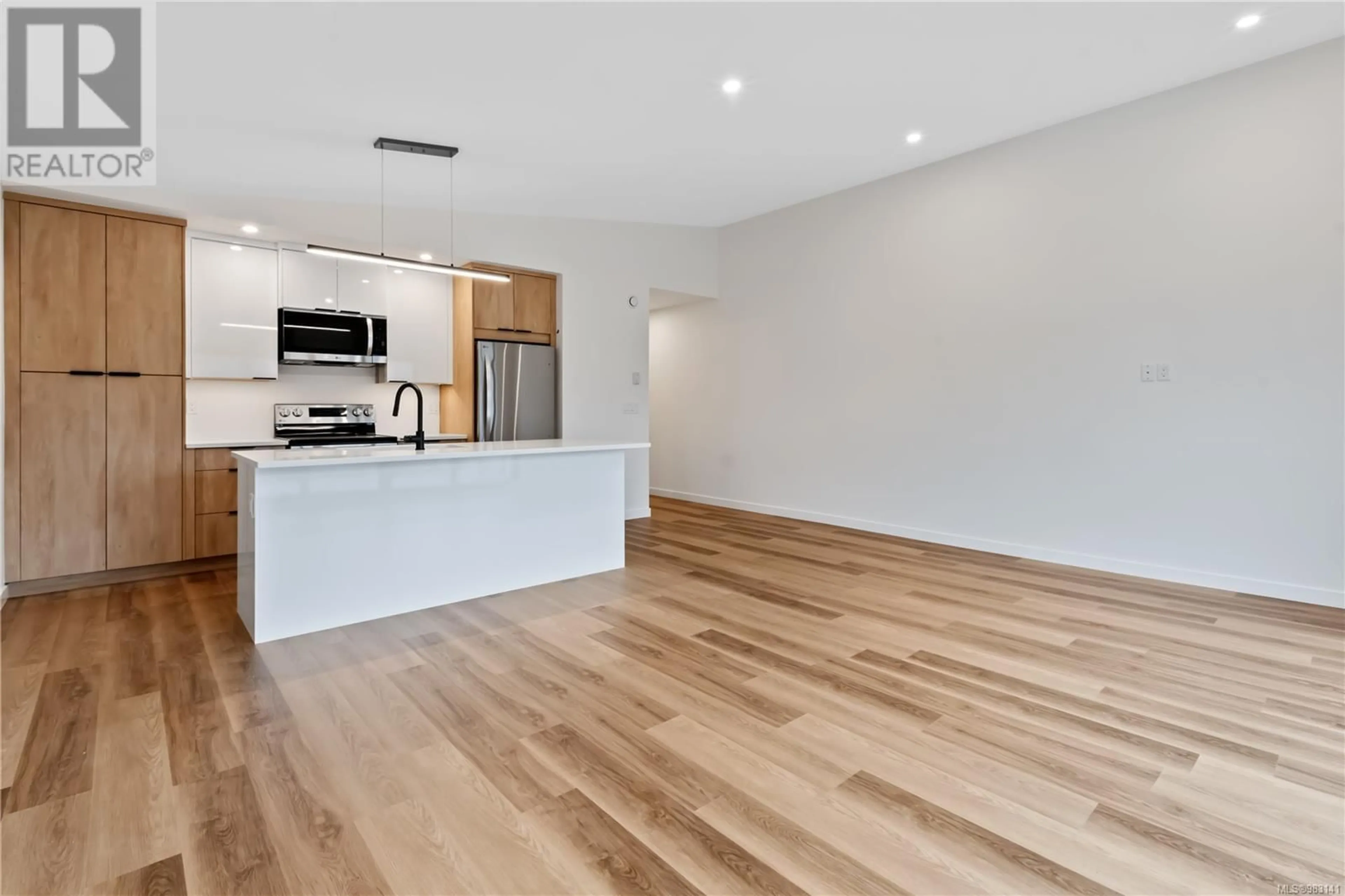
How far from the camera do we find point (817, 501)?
6125mm

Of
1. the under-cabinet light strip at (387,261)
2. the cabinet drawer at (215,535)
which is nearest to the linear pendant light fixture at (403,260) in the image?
the under-cabinet light strip at (387,261)

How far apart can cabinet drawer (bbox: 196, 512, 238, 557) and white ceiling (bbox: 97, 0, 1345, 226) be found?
2.15m

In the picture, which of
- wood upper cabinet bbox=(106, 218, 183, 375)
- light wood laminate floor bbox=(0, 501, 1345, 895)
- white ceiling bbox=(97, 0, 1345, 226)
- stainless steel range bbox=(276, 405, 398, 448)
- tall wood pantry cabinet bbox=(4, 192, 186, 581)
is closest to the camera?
light wood laminate floor bbox=(0, 501, 1345, 895)

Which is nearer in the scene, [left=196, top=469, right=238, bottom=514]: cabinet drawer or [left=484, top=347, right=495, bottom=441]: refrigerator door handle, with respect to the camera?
[left=196, top=469, right=238, bottom=514]: cabinet drawer

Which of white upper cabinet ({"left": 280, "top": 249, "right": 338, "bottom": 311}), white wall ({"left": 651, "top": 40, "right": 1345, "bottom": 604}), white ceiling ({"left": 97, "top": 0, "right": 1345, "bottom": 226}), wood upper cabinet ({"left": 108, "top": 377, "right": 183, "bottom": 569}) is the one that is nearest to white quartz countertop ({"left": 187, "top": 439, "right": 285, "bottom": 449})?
wood upper cabinet ({"left": 108, "top": 377, "right": 183, "bottom": 569})

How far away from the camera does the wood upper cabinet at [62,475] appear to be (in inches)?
148

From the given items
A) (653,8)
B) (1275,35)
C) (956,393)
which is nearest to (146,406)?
(653,8)

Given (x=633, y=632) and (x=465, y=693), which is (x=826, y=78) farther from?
(x=465, y=693)

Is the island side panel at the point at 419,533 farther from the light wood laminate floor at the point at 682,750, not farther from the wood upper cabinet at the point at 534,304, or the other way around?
the wood upper cabinet at the point at 534,304

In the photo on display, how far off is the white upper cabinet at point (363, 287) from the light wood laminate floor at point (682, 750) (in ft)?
8.18

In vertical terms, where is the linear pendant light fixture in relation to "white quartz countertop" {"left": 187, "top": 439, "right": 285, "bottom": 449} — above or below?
above

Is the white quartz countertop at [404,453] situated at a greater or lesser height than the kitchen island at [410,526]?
greater

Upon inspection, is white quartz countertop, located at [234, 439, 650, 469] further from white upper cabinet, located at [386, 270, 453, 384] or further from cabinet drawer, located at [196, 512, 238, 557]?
white upper cabinet, located at [386, 270, 453, 384]

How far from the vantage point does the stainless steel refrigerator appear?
18.0 feet
